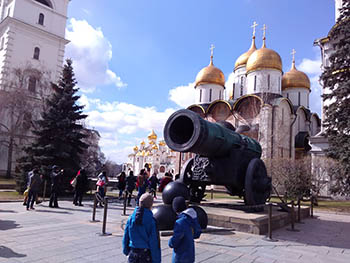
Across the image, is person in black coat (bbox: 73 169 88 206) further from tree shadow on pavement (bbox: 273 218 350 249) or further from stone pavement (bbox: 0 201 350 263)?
tree shadow on pavement (bbox: 273 218 350 249)

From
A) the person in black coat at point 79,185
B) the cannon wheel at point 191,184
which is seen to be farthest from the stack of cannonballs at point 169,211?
the person in black coat at point 79,185

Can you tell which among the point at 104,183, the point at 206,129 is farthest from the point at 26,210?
the point at 206,129

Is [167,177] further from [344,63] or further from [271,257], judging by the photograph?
[344,63]

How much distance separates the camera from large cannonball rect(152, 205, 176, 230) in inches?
250

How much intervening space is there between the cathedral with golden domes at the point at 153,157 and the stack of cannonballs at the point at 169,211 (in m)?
55.6

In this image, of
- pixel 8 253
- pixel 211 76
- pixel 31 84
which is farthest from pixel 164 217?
pixel 211 76

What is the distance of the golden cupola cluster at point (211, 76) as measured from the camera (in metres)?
41.1

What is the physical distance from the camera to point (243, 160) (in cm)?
820

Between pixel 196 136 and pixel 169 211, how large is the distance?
177cm

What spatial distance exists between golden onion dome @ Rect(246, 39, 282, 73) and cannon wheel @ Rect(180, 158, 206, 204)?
29.2 metres

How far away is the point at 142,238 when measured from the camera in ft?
9.96

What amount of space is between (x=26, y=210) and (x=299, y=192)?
16.8m

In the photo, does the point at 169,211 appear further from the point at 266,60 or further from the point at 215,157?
the point at 266,60

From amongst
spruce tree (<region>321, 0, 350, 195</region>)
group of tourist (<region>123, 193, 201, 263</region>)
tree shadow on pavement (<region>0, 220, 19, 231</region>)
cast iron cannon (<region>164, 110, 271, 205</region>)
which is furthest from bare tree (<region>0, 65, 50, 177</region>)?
group of tourist (<region>123, 193, 201, 263</region>)
